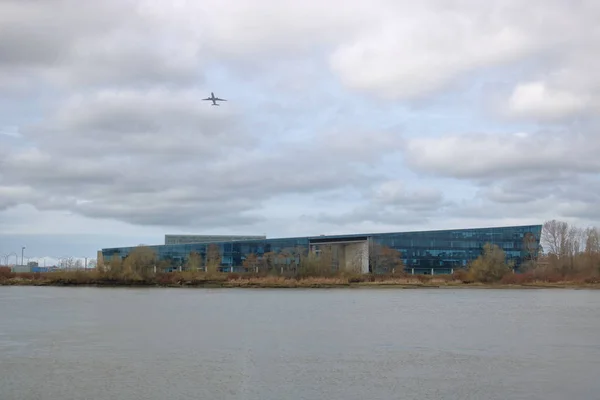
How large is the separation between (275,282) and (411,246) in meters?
35.8

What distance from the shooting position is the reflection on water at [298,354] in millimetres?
23047

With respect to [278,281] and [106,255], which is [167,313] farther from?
[106,255]

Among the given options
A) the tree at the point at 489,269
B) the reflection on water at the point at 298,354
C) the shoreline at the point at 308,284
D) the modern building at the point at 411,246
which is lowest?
the reflection on water at the point at 298,354

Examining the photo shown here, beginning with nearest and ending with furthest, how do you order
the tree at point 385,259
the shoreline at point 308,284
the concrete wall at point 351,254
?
the shoreline at point 308,284 < the tree at point 385,259 < the concrete wall at point 351,254

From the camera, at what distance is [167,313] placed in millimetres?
52125

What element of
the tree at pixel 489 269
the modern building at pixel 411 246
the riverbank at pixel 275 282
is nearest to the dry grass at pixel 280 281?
the riverbank at pixel 275 282

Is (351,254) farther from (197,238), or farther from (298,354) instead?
(298,354)

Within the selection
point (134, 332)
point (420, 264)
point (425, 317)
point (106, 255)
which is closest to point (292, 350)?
point (134, 332)

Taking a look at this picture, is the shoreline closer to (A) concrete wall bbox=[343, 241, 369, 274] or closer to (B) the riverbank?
(B) the riverbank

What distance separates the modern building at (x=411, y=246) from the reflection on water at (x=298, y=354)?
73.5m

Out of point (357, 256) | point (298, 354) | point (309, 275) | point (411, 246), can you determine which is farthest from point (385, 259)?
point (298, 354)

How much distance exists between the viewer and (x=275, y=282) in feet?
336

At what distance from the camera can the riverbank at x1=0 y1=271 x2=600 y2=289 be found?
9988cm

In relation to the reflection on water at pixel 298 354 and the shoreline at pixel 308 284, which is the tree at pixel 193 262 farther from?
the reflection on water at pixel 298 354
